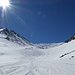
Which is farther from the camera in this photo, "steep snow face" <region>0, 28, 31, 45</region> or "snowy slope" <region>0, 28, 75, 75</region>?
"steep snow face" <region>0, 28, 31, 45</region>

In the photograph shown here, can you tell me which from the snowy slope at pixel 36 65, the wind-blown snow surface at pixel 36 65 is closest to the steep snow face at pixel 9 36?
the snowy slope at pixel 36 65

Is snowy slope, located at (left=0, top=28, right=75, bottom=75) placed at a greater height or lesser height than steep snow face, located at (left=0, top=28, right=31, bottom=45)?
lesser

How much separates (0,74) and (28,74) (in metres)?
2.13

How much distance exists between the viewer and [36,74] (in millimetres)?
12398

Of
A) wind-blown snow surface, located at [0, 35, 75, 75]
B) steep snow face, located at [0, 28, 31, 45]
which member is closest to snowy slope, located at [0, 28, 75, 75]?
wind-blown snow surface, located at [0, 35, 75, 75]

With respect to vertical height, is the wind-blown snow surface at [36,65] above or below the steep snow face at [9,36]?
below

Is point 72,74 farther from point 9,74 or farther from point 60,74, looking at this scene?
point 9,74

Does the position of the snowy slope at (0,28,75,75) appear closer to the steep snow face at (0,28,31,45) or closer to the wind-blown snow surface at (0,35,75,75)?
the wind-blown snow surface at (0,35,75,75)

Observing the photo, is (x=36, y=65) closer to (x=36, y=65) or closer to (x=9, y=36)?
(x=36, y=65)

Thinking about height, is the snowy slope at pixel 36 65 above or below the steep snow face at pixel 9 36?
below

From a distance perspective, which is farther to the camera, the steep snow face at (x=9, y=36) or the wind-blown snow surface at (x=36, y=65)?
the steep snow face at (x=9, y=36)

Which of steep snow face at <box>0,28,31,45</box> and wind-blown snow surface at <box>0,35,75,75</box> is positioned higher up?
steep snow face at <box>0,28,31,45</box>

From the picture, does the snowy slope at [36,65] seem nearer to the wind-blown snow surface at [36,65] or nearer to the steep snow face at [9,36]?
the wind-blown snow surface at [36,65]

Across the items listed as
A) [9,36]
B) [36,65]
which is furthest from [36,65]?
[9,36]
